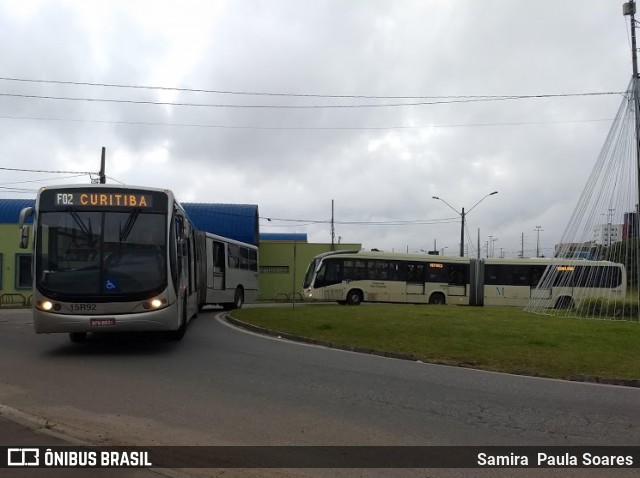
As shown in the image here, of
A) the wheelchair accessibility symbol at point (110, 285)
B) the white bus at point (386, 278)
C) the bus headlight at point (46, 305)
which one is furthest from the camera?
the white bus at point (386, 278)

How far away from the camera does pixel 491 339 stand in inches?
532

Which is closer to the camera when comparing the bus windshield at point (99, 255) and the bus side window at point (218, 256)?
the bus windshield at point (99, 255)

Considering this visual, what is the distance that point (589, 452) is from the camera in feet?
18.1

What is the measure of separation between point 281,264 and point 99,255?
124 ft

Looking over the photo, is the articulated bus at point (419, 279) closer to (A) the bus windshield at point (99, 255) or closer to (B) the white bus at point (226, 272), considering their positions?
(B) the white bus at point (226, 272)

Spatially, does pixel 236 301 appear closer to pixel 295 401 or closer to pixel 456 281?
pixel 456 281

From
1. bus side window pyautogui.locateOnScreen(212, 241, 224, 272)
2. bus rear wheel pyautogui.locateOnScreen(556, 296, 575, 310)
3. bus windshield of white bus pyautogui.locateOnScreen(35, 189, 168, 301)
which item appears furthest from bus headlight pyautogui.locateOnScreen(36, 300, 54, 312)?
bus rear wheel pyautogui.locateOnScreen(556, 296, 575, 310)

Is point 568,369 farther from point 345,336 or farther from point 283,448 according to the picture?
point 283,448

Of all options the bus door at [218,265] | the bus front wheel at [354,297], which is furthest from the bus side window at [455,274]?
the bus door at [218,265]

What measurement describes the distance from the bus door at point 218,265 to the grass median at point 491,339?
3.58m

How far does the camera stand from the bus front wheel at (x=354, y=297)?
30953 millimetres

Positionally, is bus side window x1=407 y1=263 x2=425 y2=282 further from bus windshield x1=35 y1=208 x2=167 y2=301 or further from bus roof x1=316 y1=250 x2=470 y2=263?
bus windshield x1=35 y1=208 x2=167 y2=301
